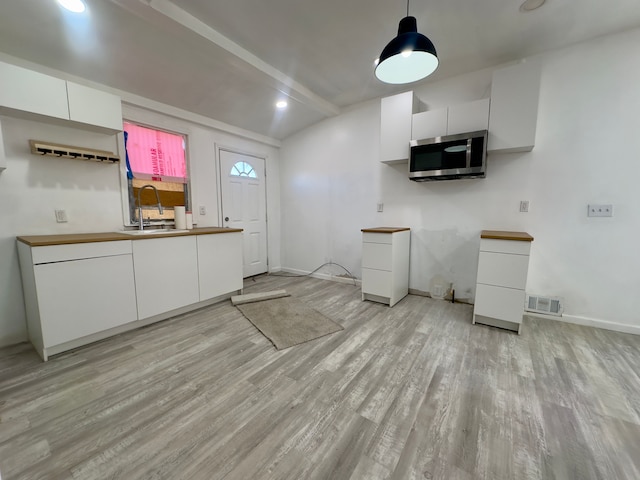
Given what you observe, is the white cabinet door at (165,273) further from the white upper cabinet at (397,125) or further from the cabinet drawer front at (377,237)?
the white upper cabinet at (397,125)

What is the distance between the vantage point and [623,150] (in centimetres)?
223

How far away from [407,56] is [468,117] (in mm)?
1360

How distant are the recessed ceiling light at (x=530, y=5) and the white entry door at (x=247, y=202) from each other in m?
3.60

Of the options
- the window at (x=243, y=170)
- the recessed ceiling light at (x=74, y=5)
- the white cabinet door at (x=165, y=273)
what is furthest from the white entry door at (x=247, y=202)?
the recessed ceiling light at (x=74, y=5)

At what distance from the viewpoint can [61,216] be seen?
235 centimetres

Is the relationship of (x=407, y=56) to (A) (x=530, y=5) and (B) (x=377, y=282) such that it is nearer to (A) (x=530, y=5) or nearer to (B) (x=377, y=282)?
(A) (x=530, y=5)

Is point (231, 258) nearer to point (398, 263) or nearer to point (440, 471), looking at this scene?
point (398, 263)

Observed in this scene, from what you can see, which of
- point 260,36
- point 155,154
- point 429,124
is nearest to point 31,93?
point 155,154

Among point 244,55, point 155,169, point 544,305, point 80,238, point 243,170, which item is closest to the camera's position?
point 80,238

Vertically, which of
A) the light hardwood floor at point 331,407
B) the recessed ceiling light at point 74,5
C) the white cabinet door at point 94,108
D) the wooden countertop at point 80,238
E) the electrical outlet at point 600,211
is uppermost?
the recessed ceiling light at point 74,5

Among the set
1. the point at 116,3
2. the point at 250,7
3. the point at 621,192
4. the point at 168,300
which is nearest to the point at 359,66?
the point at 250,7

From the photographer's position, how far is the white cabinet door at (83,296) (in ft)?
6.12

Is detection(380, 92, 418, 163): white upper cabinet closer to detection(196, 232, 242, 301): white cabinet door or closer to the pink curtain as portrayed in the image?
detection(196, 232, 242, 301): white cabinet door

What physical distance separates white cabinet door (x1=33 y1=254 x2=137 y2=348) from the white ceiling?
182cm
